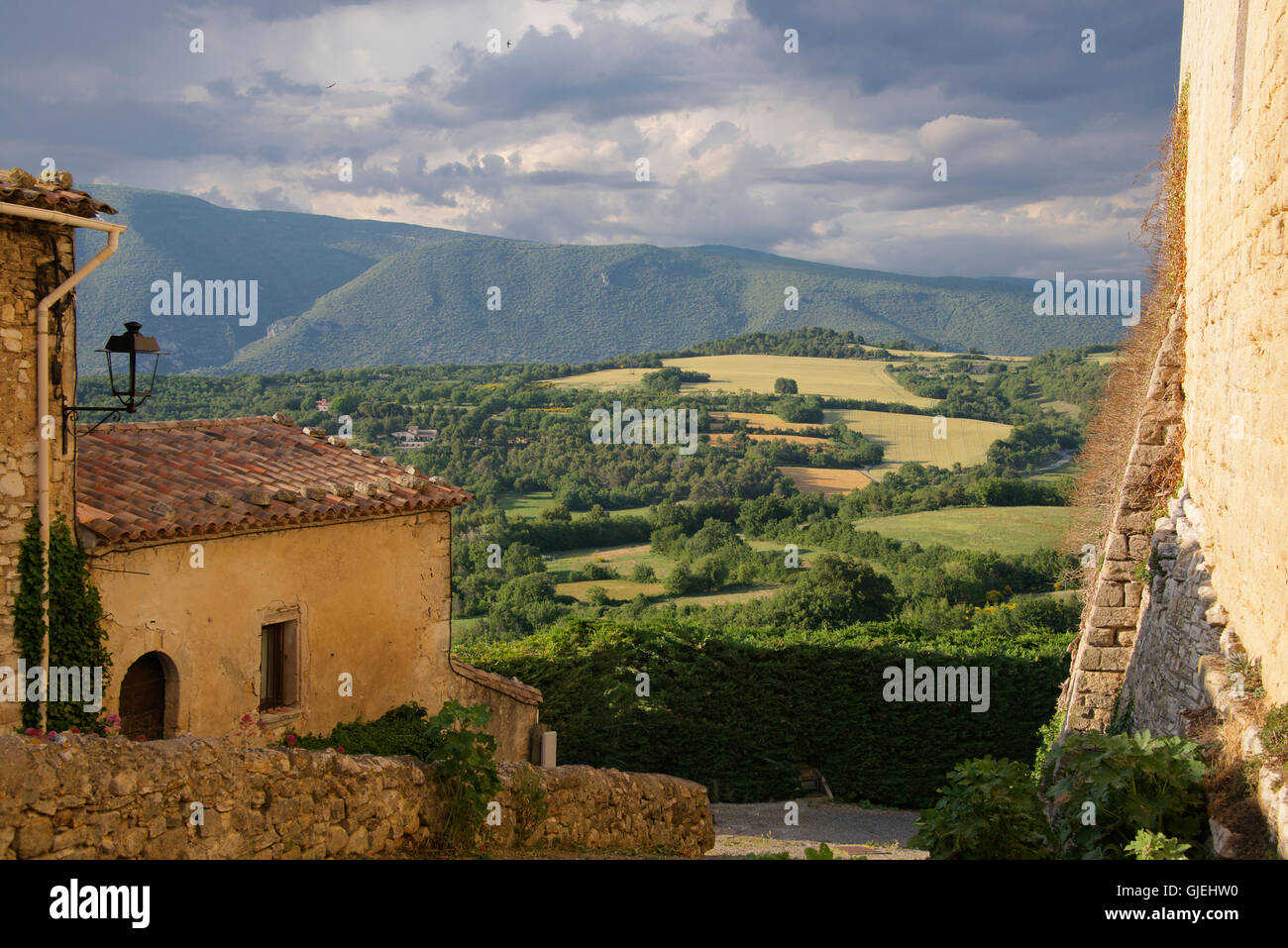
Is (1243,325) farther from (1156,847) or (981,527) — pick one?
(981,527)

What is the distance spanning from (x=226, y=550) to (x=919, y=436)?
54480 millimetres

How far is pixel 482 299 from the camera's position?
99812mm

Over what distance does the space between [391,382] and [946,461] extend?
3309 centimetres

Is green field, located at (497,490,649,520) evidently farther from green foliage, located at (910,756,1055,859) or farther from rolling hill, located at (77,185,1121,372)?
rolling hill, located at (77,185,1121,372)

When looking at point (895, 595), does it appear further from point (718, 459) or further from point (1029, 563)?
point (718, 459)

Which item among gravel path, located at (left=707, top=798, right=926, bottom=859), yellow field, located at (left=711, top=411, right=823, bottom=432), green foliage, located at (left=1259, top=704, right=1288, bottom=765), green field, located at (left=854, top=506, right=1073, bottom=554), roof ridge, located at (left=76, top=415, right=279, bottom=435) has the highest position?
yellow field, located at (left=711, top=411, right=823, bottom=432)

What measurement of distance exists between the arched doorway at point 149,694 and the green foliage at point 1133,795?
743 centimetres

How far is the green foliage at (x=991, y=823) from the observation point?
5.50 meters

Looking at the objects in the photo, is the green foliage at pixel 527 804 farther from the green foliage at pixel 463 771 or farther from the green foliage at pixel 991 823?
the green foliage at pixel 991 823

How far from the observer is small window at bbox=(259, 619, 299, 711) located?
33.2 ft

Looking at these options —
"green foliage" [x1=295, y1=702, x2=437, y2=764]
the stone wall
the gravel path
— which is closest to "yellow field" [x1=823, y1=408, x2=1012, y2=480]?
the gravel path

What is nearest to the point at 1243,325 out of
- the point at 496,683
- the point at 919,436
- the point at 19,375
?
the point at 19,375

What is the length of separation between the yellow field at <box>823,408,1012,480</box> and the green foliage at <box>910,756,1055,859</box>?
4706cm

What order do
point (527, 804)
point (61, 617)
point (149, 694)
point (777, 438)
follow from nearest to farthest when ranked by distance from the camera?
1. point (527, 804)
2. point (61, 617)
3. point (149, 694)
4. point (777, 438)
